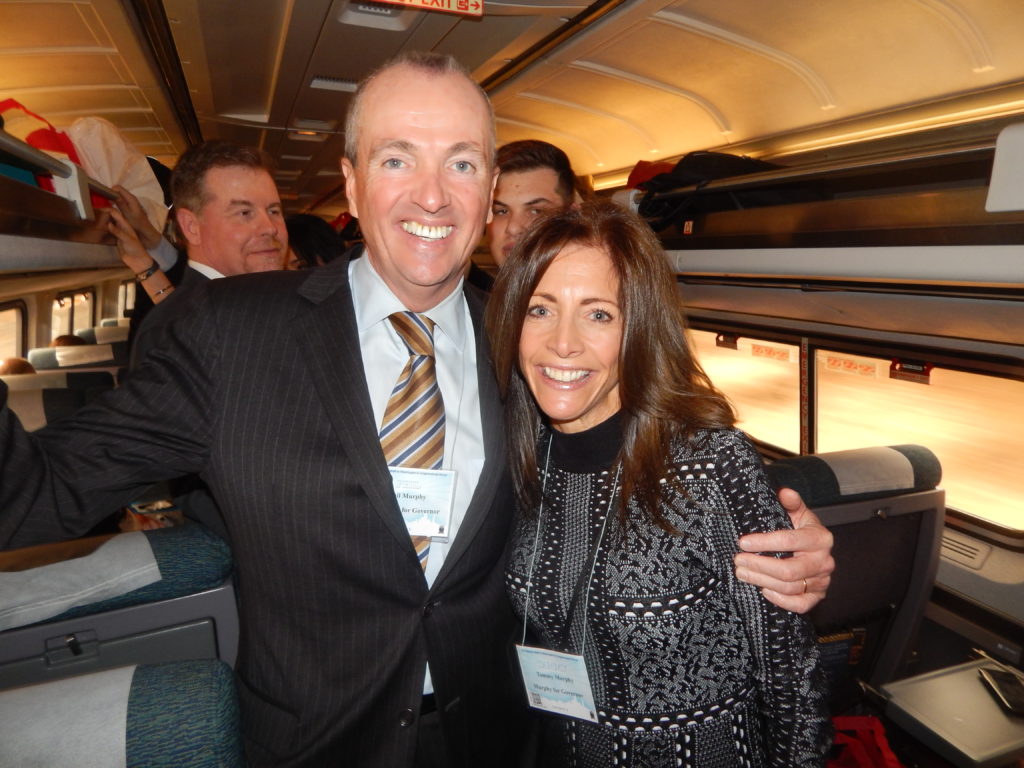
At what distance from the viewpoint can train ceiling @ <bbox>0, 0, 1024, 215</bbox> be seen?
326 cm

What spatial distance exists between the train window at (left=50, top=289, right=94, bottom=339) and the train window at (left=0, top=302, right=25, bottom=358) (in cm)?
63

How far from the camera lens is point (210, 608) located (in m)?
1.98

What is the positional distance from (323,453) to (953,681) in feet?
9.53

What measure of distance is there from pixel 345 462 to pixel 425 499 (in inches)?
8.9

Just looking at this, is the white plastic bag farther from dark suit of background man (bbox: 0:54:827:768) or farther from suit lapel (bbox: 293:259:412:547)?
suit lapel (bbox: 293:259:412:547)

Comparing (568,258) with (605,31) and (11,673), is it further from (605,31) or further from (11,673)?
(605,31)

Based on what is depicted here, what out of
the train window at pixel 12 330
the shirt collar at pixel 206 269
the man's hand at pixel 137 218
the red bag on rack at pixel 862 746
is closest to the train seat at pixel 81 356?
the train window at pixel 12 330

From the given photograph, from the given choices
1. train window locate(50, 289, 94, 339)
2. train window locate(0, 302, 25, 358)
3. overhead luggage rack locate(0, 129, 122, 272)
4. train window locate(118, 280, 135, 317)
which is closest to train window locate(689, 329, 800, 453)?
overhead luggage rack locate(0, 129, 122, 272)

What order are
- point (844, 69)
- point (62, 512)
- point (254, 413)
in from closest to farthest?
1. point (62, 512)
2. point (254, 413)
3. point (844, 69)

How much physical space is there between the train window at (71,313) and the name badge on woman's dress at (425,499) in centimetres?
963

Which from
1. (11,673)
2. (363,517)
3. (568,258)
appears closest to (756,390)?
(568,258)

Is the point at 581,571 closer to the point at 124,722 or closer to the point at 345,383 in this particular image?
the point at 345,383

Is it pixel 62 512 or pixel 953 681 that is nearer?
pixel 62 512

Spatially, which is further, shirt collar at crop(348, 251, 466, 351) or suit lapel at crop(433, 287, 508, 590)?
shirt collar at crop(348, 251, 466, 351)
